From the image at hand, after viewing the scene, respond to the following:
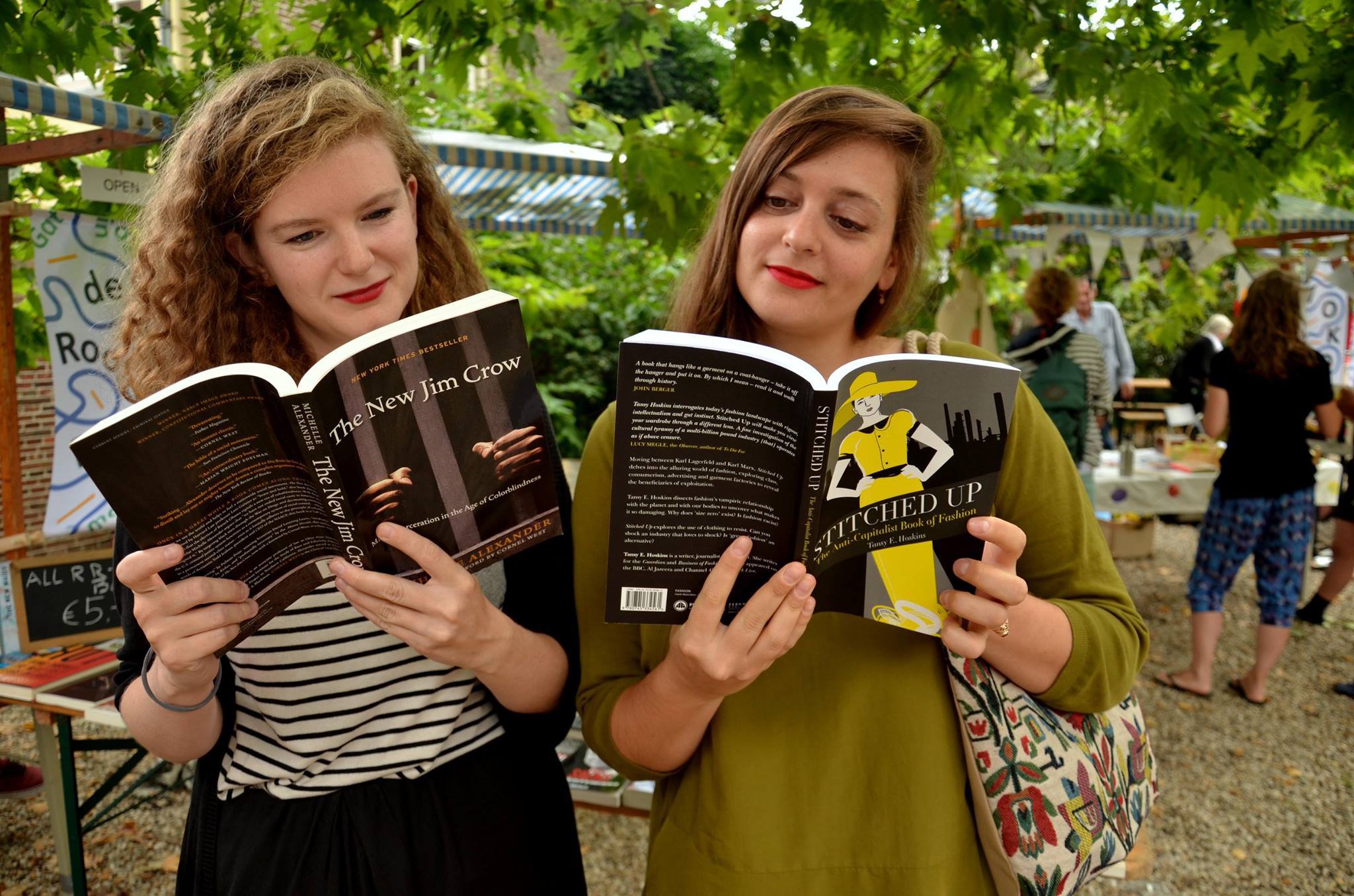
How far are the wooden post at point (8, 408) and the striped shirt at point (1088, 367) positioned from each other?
4975mm

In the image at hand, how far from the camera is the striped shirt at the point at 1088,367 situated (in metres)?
5.64

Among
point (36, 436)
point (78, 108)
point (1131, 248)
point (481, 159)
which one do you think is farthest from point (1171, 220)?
Answer: point (36, 436)

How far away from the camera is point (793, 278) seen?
123cm

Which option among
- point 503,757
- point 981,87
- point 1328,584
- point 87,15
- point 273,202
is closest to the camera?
point 273,202

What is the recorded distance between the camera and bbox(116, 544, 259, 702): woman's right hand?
990 mm

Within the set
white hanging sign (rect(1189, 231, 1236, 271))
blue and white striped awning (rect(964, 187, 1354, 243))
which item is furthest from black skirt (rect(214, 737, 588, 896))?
white hanging sign (rect(1189, 231, 1236, 271))

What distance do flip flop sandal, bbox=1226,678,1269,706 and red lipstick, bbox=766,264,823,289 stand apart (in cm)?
492

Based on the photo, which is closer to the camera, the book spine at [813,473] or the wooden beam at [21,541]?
the book spine at [813,473]

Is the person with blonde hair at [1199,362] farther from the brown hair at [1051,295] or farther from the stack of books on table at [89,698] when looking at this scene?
the stack of books on table at [89,698]

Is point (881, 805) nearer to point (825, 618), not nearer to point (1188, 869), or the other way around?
point (825, 618)

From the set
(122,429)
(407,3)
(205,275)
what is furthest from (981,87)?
(122,429)

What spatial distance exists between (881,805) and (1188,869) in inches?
123

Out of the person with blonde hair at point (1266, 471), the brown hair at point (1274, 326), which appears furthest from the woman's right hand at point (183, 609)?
the brown hair at point (1274, 326)

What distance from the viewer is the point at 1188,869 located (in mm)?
3543
